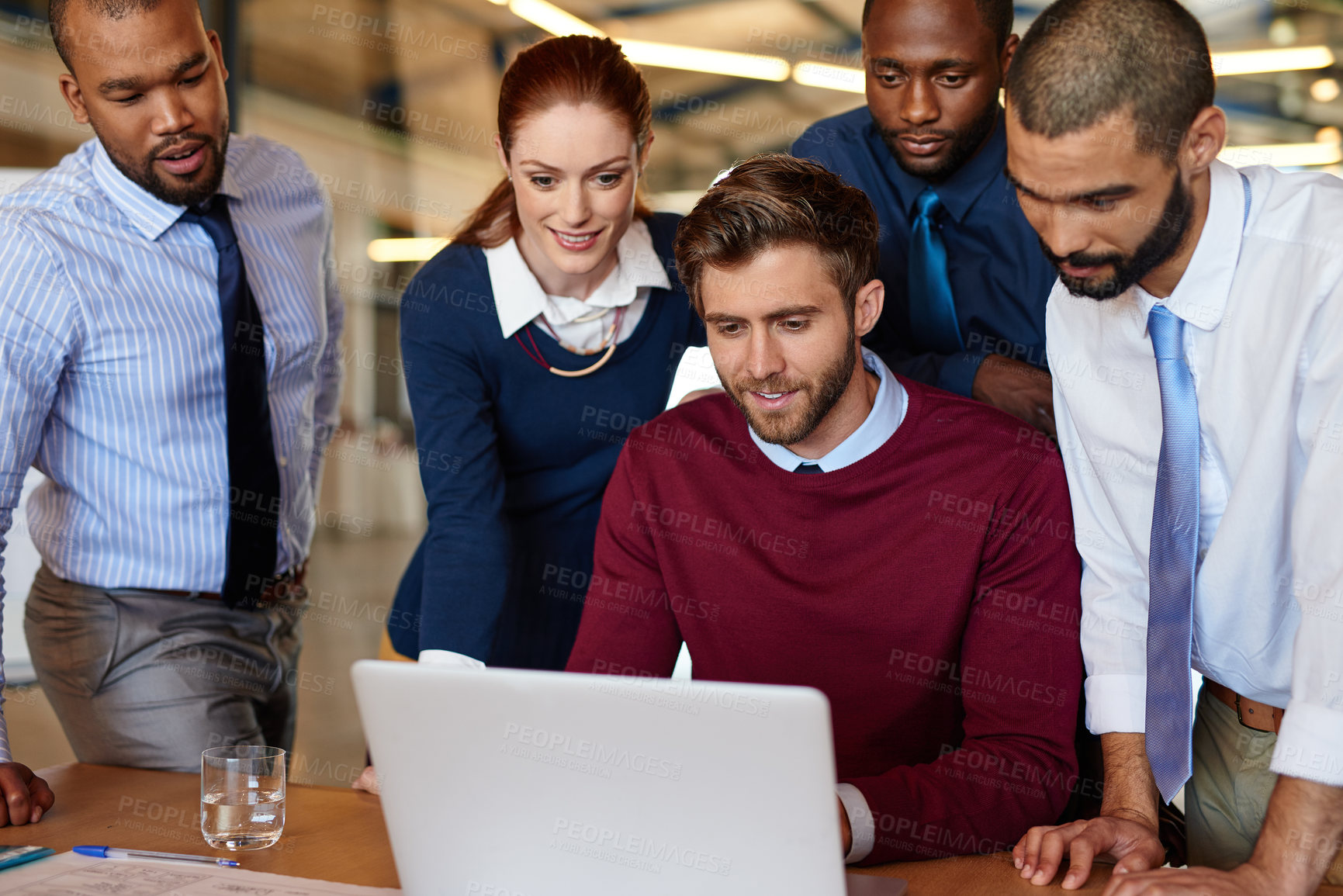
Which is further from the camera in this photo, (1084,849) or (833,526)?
(833,526)

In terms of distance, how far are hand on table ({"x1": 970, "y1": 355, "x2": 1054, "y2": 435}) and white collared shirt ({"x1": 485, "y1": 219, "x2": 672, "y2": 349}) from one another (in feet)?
1.90

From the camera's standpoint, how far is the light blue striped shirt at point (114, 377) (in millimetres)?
1929

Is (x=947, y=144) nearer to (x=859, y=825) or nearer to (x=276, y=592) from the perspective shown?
(x=859, y=825)

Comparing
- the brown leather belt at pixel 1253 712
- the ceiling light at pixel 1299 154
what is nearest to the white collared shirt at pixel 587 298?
the brown leather belt at pixel 1253 712

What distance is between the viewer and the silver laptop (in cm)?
93

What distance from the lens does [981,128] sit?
1.98m

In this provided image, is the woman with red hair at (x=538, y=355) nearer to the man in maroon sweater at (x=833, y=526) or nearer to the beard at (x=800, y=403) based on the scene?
the man in maroon sweater at (x=833, y=526)

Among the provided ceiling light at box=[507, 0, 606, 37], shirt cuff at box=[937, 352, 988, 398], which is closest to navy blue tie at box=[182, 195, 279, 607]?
shirt cuff at box=[937, 352, 988, 398]

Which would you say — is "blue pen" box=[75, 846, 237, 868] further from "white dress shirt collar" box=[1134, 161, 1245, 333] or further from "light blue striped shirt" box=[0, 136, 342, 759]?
"white dress shirt collar" box=[1134, 161, 1245, 333]

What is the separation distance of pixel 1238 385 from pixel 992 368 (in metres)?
0.53

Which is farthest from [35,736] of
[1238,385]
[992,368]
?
[1238,385]

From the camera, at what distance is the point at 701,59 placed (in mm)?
8297

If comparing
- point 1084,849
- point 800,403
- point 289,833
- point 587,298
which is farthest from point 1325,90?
point 289,833

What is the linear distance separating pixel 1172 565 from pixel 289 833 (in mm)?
Result: 1126
